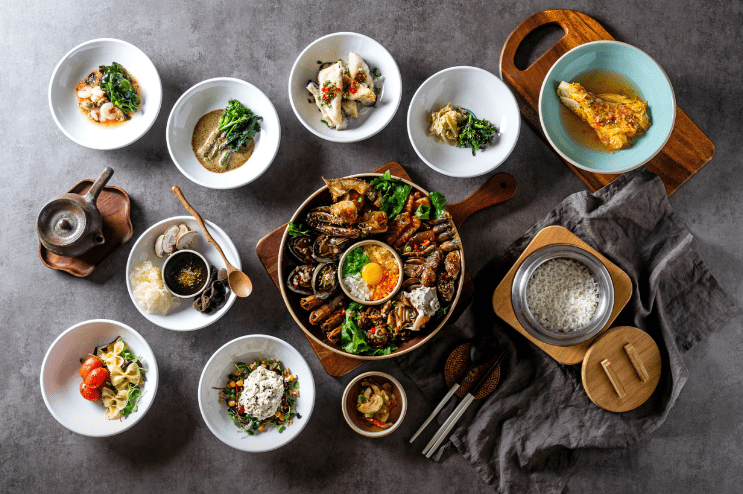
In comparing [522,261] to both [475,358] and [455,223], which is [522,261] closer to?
[455,223]

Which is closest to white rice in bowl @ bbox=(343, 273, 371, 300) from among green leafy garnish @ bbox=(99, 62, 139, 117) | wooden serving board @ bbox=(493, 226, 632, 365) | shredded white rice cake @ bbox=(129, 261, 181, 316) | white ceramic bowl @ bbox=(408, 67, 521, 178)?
wooden serving board @ bbox=(493, 226, 632, 365)

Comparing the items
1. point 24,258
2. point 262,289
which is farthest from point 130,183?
point 262,289

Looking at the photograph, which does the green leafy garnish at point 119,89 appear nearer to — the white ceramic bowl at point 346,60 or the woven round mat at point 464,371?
the white ceramic bowl at point 346,60

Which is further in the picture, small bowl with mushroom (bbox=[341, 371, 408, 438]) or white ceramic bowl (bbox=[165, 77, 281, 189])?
white ceramic bowl (bbox=[165, 77, 281, 189])

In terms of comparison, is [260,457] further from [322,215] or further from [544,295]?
[544,295]

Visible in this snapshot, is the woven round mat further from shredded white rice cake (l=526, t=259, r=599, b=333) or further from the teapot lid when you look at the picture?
the teapot lid

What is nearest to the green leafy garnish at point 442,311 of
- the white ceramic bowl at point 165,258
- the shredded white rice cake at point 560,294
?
the shredded white rice cake at point 560,294

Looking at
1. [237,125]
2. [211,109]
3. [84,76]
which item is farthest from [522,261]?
[84,76]

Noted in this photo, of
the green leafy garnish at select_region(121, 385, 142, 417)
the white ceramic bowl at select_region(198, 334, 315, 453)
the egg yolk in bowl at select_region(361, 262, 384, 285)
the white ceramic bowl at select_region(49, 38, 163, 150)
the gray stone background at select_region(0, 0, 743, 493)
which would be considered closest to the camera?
the egg yolk in bowl at select_region(361, 262, 384, 285)
